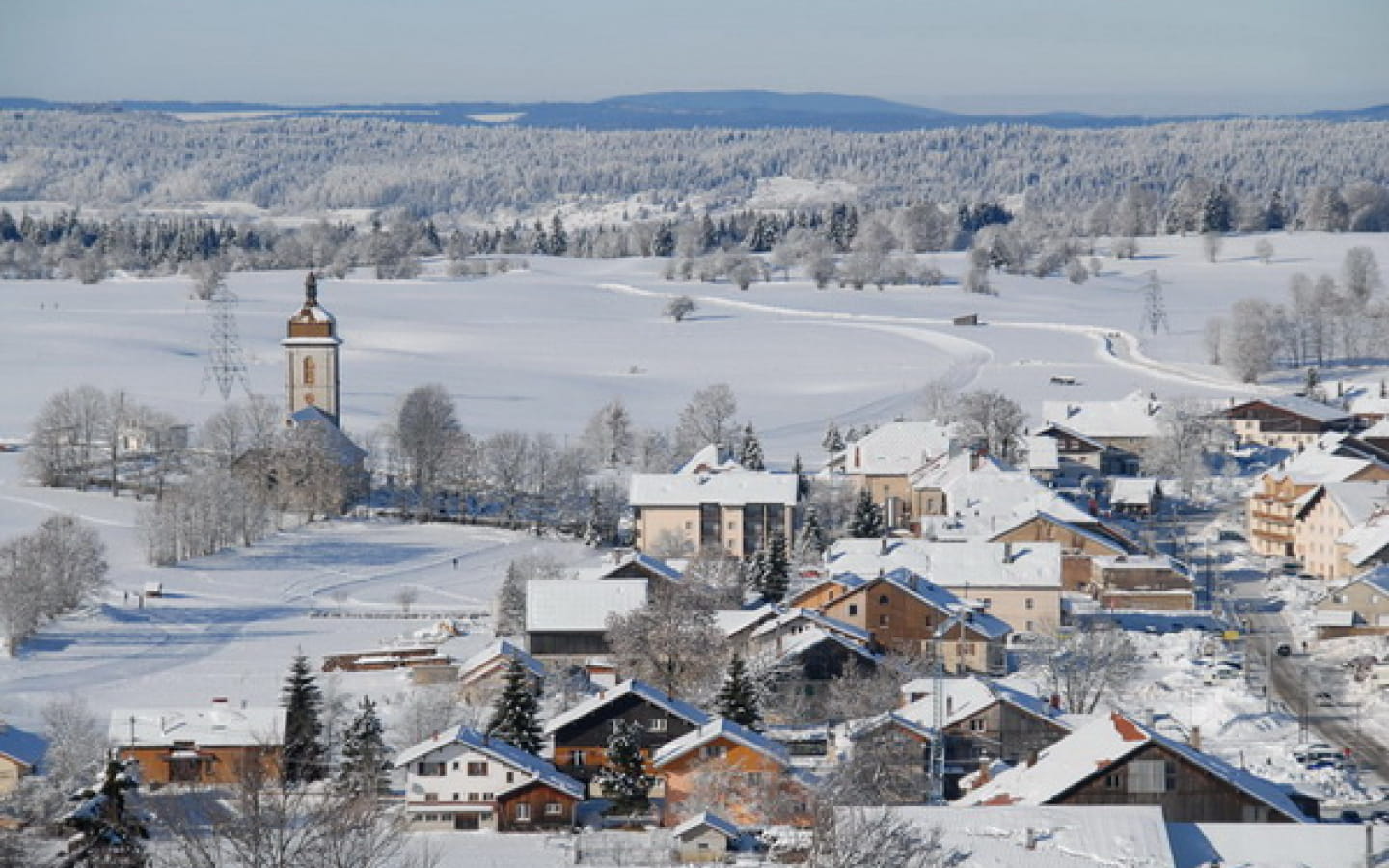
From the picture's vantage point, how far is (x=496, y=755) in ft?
75.7

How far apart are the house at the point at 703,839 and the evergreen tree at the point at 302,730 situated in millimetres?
4086

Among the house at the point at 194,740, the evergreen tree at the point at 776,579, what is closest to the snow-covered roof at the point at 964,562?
the evergreen tree at the point at 776,579

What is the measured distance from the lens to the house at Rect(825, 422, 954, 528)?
42656mm

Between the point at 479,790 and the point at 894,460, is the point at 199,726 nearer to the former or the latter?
the point at 479,790

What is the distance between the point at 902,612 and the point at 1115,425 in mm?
18326

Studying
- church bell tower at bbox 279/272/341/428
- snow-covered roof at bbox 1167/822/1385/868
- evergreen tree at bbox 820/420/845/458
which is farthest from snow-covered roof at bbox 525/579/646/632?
evergreen tree at bbox 820/420/845/458

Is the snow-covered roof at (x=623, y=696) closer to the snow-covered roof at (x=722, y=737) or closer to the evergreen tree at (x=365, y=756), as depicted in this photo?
the snow-covered roof at (x=722, y=737)

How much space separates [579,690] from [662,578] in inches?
208

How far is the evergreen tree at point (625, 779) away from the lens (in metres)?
23.4

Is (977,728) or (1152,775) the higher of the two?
(1152,775)

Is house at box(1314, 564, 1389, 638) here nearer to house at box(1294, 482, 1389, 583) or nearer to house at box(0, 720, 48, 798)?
house at box(1294, 482, 1389, 583)

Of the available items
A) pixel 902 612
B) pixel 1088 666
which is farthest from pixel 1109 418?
pixel 1088 666

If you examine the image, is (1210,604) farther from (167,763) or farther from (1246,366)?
(1246,366)

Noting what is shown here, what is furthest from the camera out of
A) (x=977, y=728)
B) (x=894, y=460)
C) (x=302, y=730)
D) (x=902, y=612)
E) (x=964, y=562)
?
(x=894, y=460)
